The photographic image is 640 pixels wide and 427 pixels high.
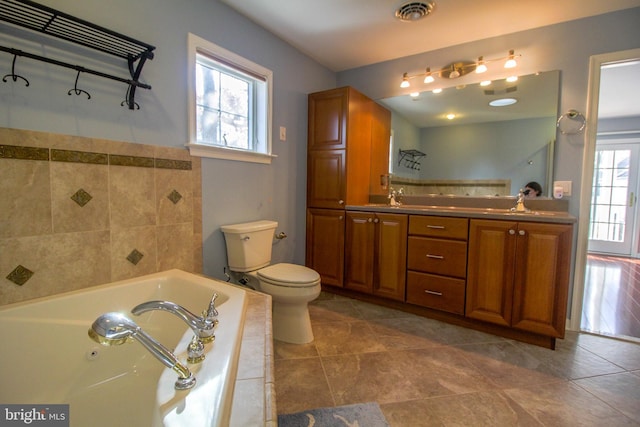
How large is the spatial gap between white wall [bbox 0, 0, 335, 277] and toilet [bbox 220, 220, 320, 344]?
0.14 meters

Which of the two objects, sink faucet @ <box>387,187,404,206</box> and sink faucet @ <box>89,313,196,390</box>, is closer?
sink faucet @ <box>89,313,196,390</box>

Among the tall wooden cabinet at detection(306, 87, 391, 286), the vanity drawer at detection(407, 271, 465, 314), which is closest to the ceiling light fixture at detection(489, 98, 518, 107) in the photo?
the tall wooden cabinet at detection(306, 87, 391, 286)

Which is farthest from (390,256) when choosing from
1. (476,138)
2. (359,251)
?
(476,138)

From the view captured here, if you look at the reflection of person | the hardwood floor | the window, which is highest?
the window

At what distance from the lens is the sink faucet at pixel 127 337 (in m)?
0.70

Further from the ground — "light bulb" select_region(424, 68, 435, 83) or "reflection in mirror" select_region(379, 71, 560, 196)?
"light bulb" select_region(424, 68, 435, 83)

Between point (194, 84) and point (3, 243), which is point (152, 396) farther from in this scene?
point (194, 84)

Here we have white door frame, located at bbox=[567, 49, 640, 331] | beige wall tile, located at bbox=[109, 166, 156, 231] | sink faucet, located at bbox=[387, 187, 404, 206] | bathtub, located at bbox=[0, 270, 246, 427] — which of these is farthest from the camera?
sink faucet, located at bbox=[387, 187, 404, 206]

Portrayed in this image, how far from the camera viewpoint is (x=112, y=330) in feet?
2.34

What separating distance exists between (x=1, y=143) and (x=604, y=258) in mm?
6764

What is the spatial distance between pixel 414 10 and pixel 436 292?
201 cm

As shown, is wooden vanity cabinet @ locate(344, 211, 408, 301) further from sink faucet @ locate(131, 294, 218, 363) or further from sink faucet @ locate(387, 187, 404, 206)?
sink faucet @ locate(131, 294, 218, 363)

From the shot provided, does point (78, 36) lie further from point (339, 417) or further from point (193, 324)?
point (339, 417)

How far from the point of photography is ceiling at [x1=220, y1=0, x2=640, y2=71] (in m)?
1.97
